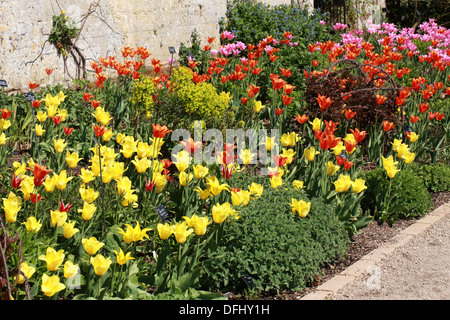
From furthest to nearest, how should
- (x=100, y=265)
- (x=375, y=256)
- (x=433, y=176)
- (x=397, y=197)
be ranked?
(x=433, y=176), (x=397, y=197), (x=375, y=256), (x=100, y=265)

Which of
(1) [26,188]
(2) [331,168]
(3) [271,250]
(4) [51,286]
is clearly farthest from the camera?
(2) [331,168]

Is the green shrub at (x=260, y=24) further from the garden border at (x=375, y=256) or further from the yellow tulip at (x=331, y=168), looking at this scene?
the yellow tulip at (x=331, y=168)

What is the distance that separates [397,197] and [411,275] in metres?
1.03

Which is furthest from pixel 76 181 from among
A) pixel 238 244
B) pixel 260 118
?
pixel 260 118

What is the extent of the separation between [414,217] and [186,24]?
15.5ft

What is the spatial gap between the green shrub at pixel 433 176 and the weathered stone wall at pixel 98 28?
13.1ft

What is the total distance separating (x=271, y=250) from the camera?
11.2 feet

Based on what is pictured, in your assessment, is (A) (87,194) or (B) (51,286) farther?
(A) (87,194)

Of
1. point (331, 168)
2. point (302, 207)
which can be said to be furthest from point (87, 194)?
point (331, 168)

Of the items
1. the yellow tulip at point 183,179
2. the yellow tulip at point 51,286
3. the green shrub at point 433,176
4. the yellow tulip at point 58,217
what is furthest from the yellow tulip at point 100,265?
the green shrub at point 433,176

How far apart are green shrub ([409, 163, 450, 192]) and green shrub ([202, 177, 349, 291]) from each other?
187 centimetres

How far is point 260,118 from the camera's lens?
639 cm

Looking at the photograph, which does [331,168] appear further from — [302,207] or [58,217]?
[58,217]

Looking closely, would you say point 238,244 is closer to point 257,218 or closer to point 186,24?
point 257,218
